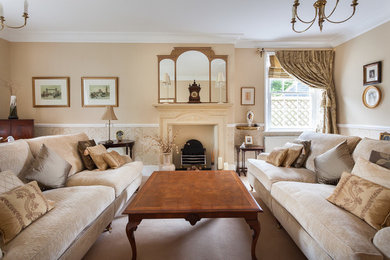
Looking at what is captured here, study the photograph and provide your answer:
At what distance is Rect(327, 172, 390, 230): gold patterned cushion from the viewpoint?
1.17 meters

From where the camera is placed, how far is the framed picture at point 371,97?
3092 mm

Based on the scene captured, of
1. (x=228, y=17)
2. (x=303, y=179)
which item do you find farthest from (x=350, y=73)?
(x=303, y=179)

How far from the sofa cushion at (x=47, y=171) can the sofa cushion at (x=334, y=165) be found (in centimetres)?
261

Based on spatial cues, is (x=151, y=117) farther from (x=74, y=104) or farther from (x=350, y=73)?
(x=350, y=73)

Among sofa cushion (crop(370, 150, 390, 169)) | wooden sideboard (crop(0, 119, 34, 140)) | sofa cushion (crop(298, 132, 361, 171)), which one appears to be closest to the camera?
sofa cushion (crop(370, 150, 390, 169))

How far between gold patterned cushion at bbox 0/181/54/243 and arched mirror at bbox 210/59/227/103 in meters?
3.10

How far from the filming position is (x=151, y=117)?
3797mm

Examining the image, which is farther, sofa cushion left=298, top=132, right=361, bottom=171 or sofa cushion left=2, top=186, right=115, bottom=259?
sofa cushion left=298, top=132, right=361, bottom=171

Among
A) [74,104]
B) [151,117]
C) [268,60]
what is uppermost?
[268,60]

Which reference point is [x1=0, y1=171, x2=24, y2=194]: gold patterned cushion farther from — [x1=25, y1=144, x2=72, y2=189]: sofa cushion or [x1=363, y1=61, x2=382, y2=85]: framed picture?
[x1=363, y1=61, x2=382, y2=85]: framed picture

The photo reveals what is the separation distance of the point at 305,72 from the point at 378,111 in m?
1.42

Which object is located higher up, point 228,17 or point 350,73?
point 228,17

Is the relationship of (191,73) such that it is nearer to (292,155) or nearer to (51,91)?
(292,155)

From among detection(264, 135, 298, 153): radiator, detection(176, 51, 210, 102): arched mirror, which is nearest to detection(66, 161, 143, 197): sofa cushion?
detection(176, 51, 210, 102): arched mirror
